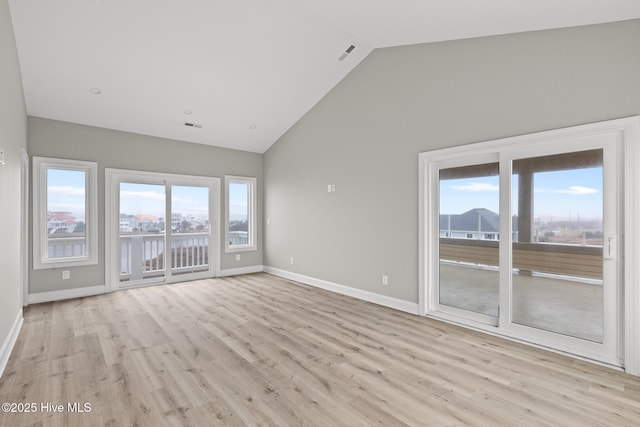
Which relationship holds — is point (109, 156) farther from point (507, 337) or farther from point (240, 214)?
point (507, 337)

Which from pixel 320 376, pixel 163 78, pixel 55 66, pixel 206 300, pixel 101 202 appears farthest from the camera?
pixel 101 202

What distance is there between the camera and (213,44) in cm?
376

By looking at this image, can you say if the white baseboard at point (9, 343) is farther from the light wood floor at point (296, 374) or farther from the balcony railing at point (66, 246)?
the balcony railing at point (66, 246)

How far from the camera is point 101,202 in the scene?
16.3 feet

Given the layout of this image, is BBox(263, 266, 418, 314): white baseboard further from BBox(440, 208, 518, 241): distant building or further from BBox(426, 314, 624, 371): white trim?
BBox(440, 208, 518, 241): distant building

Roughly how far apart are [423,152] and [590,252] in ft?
6.28

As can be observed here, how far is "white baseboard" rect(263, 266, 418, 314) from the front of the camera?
398 cm

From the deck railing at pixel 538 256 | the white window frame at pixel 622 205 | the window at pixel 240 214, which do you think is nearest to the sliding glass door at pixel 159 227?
the window at pixel 240 214

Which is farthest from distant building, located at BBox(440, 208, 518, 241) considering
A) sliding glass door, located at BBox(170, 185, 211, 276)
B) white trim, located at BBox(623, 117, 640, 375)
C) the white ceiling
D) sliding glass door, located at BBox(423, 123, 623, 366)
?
sliding glass door, located at BBox(170, 185, 211, 276)

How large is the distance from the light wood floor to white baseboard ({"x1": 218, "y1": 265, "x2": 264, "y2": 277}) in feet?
7.74

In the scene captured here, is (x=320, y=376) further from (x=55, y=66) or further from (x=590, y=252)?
(x=55, y=66)

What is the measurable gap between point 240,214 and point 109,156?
8.40 feet

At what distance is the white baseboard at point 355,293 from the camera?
3.98m

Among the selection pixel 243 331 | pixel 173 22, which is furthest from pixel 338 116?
pixel 243 331
